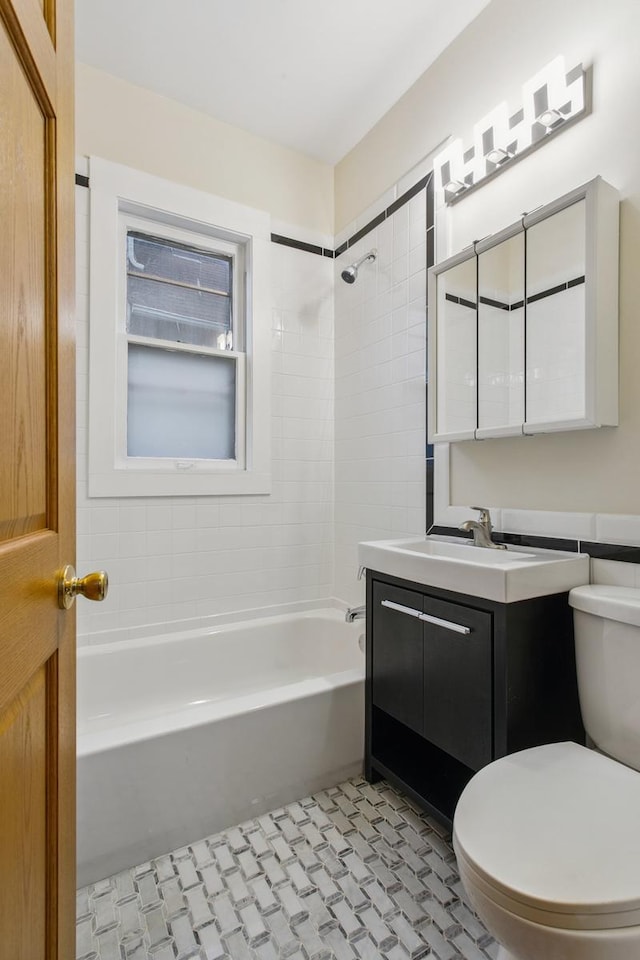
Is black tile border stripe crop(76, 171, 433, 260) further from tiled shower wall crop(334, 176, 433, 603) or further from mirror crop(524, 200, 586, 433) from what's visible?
mirror crop(524, 200, 586, 433)

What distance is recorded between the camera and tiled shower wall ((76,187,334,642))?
6.76 feet

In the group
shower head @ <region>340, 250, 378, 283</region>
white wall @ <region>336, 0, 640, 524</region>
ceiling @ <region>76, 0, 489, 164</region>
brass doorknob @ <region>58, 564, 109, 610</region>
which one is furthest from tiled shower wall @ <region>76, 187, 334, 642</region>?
brass doorknob @ <region>58, 564, 109, 610</region>

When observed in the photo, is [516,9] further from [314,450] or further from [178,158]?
[314,450]

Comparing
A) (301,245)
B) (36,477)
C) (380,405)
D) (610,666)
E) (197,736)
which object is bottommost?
(197,736)

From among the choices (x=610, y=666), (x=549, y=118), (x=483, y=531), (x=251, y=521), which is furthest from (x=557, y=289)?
(x=251, y=521)

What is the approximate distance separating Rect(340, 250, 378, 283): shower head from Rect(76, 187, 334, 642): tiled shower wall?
31 centimetres

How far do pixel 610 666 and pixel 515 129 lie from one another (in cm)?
165

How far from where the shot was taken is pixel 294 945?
1.17 metres

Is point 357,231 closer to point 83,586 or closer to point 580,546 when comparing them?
point 580,546

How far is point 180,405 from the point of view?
234cm

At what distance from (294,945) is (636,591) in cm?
119

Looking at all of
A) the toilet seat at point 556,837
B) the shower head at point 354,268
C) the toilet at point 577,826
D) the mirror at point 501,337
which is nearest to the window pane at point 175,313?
the shower head at point 354,268

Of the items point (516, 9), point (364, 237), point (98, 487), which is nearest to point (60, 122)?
point (98, 487)

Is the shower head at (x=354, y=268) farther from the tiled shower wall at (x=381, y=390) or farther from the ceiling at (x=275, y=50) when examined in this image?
the ceiling at (x=275, y=50)
